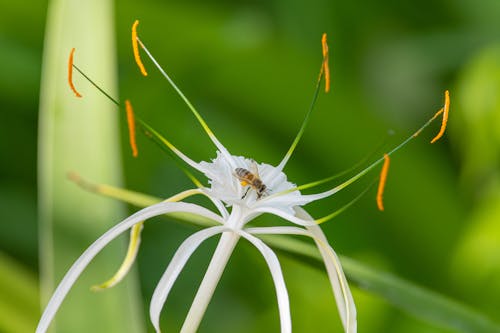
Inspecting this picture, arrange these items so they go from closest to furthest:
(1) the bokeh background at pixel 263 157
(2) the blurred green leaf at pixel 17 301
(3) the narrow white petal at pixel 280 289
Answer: (3) the narrow white petal at pixel 280 289, (2) the blurred green leaf at pixel 17 301, (1) the bokeh background at pixel 263 157

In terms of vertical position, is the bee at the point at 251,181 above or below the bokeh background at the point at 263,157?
below

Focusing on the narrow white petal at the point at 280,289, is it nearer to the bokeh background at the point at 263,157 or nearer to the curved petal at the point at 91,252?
the curved petal at the point at 91,252

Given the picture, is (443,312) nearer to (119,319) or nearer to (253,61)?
(119,319)

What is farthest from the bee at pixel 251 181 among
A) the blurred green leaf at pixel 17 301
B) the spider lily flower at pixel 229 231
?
the blurred green leaf at pixel 17 301

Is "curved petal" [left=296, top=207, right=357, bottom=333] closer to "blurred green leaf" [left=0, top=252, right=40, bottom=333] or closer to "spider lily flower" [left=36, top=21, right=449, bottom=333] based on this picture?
"spider lily flower" [left=36, top=21, right=449, bottom=333]

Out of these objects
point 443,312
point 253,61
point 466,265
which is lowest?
point 443,312

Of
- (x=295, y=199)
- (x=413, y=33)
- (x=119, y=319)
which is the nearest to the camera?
(x=295, y=199)

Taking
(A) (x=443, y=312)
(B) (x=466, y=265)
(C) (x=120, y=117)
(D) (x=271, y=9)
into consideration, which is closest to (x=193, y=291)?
(C) (x=120, y=117)
